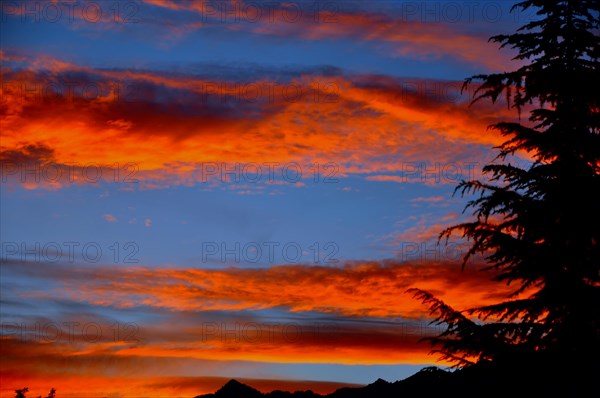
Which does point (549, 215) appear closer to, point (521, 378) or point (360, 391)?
point (521, 378)

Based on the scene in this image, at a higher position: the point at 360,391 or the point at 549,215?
the point at 549,215

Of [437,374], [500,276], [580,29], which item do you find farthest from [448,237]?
[580,29]

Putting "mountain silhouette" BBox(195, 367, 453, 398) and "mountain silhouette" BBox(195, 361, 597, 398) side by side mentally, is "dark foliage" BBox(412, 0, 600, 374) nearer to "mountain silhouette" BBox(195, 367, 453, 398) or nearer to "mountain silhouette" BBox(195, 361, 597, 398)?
"mountain silhouette" BBox(195, 361, 597, 398)

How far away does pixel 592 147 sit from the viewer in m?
16.0

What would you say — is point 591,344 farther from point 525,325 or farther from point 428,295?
point 428,295

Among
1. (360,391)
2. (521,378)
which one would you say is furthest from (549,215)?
(360,391)

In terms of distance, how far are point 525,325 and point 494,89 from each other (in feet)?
18.2

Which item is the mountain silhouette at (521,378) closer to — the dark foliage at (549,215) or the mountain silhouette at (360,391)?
the dark foliage at (549,215)

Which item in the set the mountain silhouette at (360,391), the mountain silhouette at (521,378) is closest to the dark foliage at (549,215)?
the mountain silhouette at (521,378)

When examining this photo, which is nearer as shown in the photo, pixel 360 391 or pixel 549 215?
pixel 549 215

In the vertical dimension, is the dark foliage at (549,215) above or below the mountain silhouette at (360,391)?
above

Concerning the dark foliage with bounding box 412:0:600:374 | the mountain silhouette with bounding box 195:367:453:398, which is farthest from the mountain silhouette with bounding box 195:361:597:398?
the mountain silhouette with bounding box 195:367:453:398

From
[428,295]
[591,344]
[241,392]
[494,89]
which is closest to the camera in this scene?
[591,344]

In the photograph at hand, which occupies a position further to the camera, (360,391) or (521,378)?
(360,391)
